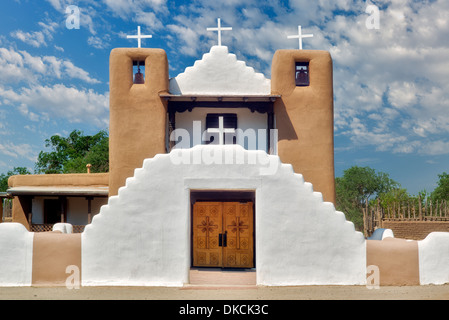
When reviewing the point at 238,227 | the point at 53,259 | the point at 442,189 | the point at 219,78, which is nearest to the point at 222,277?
the point at 238,227

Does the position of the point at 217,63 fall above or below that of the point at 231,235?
above

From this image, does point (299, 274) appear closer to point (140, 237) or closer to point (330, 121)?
point (140, 237)

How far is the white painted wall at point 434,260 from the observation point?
10.8m

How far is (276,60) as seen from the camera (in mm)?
14594

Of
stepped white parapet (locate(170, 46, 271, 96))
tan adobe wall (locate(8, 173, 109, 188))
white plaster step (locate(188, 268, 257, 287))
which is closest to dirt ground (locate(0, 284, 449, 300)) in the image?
white plaster step (locate(188, 268, 257, 287))

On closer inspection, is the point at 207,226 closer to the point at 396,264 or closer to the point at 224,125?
the point at 224,125

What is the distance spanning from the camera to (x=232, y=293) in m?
9.93

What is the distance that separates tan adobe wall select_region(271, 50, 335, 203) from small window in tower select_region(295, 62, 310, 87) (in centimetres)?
20

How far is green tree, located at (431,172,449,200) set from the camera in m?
41.8

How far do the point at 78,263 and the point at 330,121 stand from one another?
923cm
